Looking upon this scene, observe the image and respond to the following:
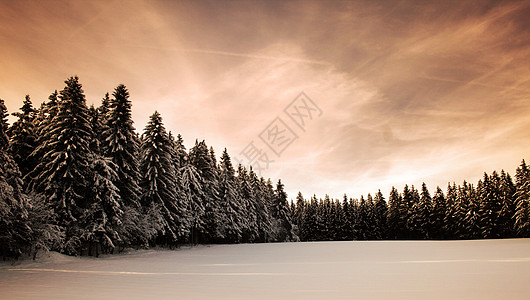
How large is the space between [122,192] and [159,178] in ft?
19.3

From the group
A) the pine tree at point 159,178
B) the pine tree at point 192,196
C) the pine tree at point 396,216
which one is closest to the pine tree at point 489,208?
the pine tree at point 396,216

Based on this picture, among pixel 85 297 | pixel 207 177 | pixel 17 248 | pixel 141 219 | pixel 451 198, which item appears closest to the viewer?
pixel 85 297

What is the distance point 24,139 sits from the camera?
2722cm

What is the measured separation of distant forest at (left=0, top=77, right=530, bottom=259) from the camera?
2025cm

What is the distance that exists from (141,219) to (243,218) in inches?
1052

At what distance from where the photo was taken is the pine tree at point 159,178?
33.9 m

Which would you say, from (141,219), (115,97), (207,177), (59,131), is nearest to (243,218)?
(207,177)

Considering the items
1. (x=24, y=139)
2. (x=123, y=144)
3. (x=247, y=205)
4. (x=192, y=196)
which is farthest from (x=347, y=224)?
(x=24, y=139)

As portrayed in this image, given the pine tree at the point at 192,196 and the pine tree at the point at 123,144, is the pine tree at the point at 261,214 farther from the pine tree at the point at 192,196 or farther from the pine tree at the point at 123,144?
the pine tree at the point at 123,144

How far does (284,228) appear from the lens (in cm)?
7069

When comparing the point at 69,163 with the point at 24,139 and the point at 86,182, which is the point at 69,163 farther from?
the point at 24,139

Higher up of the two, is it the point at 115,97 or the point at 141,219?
the point at 115,97

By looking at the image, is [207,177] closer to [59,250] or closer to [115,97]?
[115,97]

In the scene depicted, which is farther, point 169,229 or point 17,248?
point 169,229
